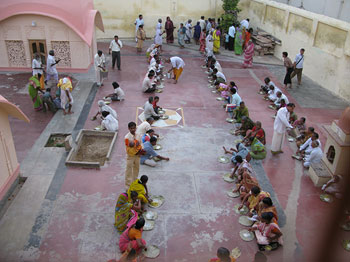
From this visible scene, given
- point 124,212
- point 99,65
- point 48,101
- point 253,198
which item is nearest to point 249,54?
point 99,65

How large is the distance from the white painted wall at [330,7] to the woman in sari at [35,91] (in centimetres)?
1201

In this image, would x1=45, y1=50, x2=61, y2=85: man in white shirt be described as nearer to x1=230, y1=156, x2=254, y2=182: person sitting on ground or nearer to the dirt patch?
the dirt patch

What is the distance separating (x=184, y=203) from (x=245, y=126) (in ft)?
12.0

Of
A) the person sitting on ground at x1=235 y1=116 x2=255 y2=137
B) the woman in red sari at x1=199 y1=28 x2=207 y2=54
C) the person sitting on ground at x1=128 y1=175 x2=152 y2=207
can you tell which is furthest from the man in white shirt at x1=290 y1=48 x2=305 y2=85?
the person sitting on ground at x1=128 y1=175 x2=152 y2=207

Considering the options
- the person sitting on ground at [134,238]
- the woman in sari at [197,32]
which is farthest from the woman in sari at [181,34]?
the person sitting on ground at [134,238]

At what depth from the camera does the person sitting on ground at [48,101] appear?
10.6 meters

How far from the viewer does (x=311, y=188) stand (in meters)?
7.57

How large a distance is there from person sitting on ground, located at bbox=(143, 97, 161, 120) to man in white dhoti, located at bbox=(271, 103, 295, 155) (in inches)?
145

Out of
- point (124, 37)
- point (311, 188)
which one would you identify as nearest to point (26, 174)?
point (311, 188)

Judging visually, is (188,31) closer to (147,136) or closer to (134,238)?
(147,136)

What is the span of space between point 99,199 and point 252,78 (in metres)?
10.3

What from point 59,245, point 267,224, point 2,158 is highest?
point 2,158

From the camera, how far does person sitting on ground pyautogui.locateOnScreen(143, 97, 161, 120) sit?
10.1 meters

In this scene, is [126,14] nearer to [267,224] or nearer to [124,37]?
[124,37]
